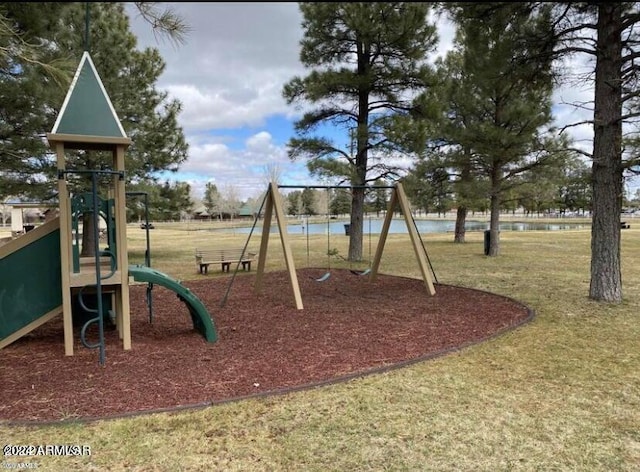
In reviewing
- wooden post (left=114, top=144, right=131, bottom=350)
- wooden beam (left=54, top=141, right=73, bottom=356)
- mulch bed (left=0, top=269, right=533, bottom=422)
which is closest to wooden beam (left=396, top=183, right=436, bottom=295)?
mulch bed (left=0, top=269, right=533, bottom=422)

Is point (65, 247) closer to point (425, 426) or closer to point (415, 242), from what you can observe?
point (425, 426)

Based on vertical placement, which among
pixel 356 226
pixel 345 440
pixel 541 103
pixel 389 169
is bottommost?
pixel 345 440

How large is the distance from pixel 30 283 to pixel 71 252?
1.75 ft

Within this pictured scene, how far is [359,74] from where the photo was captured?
10977mm

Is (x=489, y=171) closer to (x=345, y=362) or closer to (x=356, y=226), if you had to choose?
(x=356, y=226)

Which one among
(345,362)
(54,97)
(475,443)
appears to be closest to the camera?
(475,443)

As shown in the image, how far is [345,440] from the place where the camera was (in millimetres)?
2744

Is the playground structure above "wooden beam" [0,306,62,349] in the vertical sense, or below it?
above

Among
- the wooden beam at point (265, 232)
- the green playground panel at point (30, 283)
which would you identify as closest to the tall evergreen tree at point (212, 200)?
the wooden beam at point (265, 232)

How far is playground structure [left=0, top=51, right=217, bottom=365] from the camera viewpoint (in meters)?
4.12

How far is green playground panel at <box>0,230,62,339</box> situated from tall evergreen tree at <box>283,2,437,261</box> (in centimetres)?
704

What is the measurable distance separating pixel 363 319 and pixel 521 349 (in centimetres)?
196

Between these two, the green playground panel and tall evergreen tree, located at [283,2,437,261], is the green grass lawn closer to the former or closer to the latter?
the green playground panel

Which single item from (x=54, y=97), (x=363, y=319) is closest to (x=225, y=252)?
(x=54, y=97)
